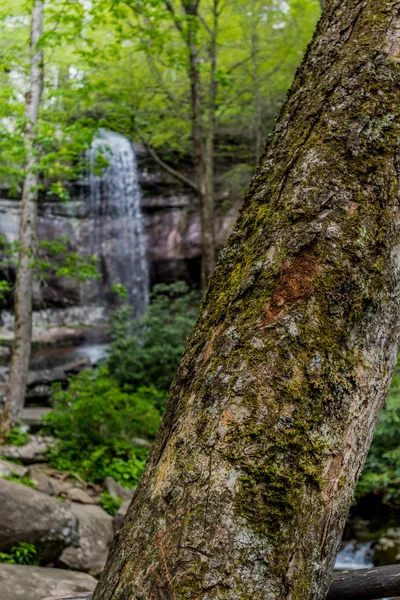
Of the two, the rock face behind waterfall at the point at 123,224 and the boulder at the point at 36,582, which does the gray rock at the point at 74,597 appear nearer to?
the boulder at the point at 36,582

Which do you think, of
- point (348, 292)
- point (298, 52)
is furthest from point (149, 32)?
point (348, 292)

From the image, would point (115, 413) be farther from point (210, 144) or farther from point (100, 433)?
point (210, 144)

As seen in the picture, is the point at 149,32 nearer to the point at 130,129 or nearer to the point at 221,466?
the point at 130,129

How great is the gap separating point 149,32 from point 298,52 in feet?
19.0

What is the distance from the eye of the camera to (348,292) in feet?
3.65

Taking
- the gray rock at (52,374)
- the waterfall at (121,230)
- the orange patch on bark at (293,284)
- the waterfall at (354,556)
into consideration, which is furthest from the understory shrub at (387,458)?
the waterfall at (121,230)

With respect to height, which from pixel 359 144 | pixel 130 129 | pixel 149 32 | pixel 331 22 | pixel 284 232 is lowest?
pixel 284 232

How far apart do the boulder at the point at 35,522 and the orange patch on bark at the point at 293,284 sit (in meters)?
4.12

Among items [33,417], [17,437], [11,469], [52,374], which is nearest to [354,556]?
[11,469]

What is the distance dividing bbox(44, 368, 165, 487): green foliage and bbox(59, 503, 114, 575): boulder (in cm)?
100

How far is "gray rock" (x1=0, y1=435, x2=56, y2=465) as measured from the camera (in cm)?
679

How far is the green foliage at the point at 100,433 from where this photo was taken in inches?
271

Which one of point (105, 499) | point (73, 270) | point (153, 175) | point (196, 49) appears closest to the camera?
point (105, 499)

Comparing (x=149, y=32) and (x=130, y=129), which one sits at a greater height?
(x=149, y=32)
